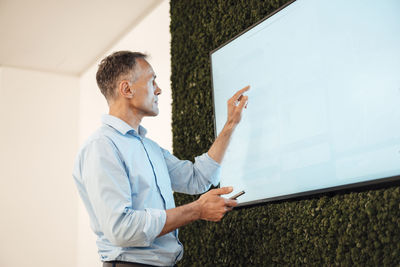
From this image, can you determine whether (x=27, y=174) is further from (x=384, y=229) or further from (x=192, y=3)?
(x=384, y=229)

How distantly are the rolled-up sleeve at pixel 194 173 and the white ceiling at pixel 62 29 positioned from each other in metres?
1.94

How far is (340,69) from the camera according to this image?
169 centimetres

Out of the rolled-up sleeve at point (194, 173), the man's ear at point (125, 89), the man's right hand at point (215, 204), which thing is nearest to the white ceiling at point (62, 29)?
the man's ear at point (125, 89)

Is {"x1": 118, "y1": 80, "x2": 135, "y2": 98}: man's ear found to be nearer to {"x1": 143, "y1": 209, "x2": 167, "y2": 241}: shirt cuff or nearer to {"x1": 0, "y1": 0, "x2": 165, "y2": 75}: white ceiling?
{"x1": 143, "y1": 209, "x2": 167, "y2": 241}: shirt cuff

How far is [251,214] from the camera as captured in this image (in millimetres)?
2049

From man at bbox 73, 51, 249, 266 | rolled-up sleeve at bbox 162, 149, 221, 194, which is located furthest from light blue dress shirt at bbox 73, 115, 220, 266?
rolled-up sleeve at bbox 162, 149, 221, 194

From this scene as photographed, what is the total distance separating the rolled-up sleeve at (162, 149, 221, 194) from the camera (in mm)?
2012

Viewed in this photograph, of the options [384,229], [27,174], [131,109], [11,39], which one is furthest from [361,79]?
[27,174]

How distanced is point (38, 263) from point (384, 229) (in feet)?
12.1

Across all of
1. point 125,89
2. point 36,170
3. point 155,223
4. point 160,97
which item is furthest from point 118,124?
point 36,170

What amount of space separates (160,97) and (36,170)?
1896 millimetres

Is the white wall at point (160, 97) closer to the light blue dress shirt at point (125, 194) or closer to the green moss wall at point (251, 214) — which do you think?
the green moss wall at point (251, 214)

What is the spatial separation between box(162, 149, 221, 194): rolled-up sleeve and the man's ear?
0.35 metres

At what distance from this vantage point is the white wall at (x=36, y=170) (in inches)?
168
